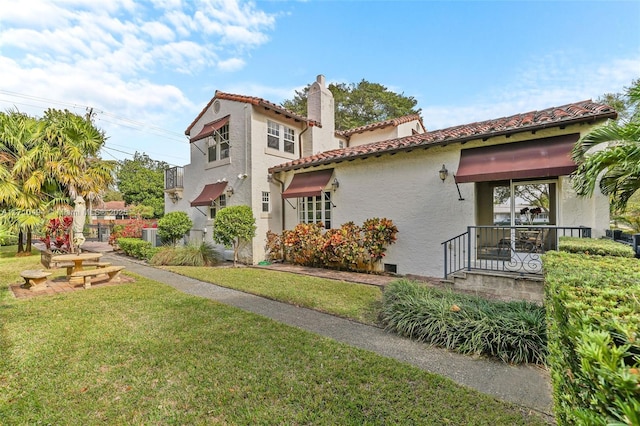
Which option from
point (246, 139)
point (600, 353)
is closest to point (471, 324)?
point (600, 353)

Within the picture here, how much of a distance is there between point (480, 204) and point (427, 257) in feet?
14.5

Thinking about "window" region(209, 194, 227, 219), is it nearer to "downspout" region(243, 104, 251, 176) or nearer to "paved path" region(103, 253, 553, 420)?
"downspout" region(243, 104, 251, 176)

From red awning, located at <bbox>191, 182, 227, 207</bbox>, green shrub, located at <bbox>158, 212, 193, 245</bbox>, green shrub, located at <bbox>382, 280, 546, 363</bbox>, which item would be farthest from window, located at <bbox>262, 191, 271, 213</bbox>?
green shrub, located at <bbox>382, 280, 546, 363</bbox>

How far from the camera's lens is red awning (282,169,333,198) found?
15387 millimetres

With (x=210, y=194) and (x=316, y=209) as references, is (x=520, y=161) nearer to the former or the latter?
(x=316, y=209)

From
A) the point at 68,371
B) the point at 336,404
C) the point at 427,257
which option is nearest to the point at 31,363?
the point at 68,371

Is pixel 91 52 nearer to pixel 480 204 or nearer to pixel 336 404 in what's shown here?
pixel 336 404

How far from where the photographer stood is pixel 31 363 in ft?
17.6

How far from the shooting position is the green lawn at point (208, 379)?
3.95m

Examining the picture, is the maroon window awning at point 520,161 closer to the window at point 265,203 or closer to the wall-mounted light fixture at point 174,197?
the window at point 265,203

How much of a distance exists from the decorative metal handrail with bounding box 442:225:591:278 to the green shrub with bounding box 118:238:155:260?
17.2 meters

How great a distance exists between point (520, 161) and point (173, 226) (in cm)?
1919

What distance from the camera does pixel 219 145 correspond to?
64.3 feet

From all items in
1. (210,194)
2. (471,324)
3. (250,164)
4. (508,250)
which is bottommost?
(471,324)
